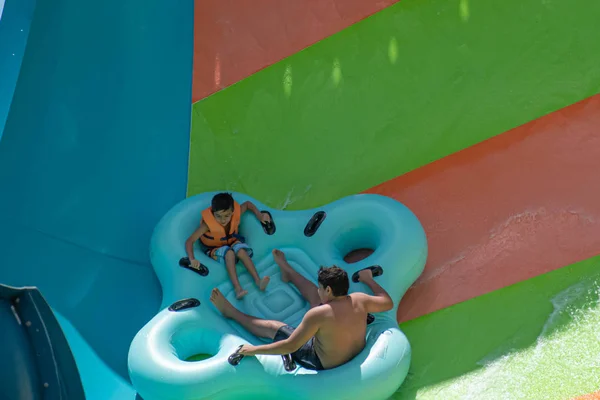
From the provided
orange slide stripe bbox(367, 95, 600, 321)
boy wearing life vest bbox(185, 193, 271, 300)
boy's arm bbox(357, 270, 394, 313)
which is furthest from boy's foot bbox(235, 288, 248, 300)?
orange slide stripe bbox(367, 95, 600, 321)

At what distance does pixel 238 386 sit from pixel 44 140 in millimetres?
1995

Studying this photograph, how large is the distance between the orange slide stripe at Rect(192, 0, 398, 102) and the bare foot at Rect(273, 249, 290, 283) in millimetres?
1711

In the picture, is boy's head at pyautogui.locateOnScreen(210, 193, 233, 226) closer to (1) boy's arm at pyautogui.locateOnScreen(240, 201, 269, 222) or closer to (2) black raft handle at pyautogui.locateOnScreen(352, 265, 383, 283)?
(1) boy's arm at pyautogui.locateOnScreen(240, 201, 269, 222)

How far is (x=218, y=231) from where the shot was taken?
414cm

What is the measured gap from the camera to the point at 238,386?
3.45 meters

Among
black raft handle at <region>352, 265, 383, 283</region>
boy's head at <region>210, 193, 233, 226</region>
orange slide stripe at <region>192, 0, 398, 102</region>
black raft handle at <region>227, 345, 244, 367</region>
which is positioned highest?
orange slide stripe at <region>192, 0, 398, 102</region>

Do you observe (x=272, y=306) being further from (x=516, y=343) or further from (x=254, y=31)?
(x=254, y=31)

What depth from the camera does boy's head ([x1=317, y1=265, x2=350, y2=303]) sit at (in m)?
3.28

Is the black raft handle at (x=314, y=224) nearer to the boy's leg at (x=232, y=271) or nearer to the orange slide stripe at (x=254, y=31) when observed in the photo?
the boy's leg at (x=232, y=271)

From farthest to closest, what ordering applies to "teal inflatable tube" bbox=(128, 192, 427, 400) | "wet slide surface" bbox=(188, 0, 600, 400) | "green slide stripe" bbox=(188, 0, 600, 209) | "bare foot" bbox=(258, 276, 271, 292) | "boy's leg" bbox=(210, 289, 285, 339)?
"green slide stripe" bbox=(188, 0, 600, 209) → "bare foot" bbox=(258, 276, 271, 292) → "boy's leg" bbox=(210, 289, 285, 339) → "wet slide surface" bbox=(188, 0, 600, 400) → "teal inflatable tube" bbox=(128, 192, 427, 400)

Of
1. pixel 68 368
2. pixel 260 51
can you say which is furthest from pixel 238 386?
pixel 260 51

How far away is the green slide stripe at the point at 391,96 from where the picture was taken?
4.66 metres

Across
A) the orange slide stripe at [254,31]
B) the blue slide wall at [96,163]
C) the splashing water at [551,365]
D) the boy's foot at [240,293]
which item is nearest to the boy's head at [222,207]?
the boy's foot at [240,293]

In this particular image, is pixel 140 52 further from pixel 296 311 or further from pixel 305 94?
pixel 296 311
